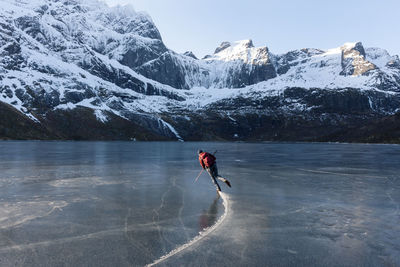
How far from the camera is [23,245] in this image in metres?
9.63

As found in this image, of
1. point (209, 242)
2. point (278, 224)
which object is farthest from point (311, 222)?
point (209, 242)

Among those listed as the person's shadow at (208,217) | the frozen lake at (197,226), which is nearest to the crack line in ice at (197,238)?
the frozen lake at (197,226)

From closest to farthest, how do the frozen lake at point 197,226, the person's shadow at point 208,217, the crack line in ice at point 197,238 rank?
the crack line in ice at point 197,238 → the frozen lake at point 197,226 → the person's shadow at point 208,217

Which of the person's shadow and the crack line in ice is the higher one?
the crack line in ice

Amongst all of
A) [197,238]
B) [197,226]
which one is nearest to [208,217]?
[197,226]

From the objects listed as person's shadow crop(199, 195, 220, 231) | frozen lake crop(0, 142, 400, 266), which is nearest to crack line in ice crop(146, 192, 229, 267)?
frozen lake crop(0, 142, 400, 266)

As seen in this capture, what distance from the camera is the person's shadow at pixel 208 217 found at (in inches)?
478

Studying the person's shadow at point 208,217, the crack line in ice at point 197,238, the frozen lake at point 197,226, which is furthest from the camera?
the person's shadow at point 208,217

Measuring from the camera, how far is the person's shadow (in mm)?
12141

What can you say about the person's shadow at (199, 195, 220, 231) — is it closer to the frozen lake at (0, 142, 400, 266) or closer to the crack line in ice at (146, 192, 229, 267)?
the frozen lake at (0, 142, 400, 266)

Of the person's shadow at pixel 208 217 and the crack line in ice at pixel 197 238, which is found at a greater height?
the crack line in ice at pixel 197 238

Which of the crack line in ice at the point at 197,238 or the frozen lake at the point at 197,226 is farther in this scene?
the frozen lake at the point at 197,226

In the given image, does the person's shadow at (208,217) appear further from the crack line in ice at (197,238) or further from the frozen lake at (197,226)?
the crack line in ice at (197,238)

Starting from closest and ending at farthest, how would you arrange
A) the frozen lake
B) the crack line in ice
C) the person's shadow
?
the crack line in ice → the frozen lake → the person's shadow
